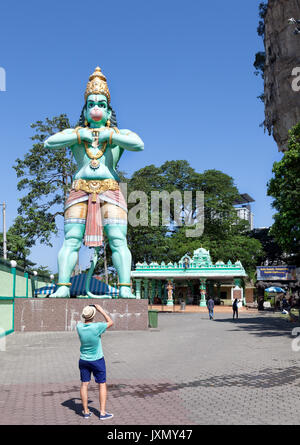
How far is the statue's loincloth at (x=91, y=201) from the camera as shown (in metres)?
18.0

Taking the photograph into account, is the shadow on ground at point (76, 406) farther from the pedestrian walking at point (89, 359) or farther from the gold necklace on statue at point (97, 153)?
the gold necklace on statue at point (97, 153)

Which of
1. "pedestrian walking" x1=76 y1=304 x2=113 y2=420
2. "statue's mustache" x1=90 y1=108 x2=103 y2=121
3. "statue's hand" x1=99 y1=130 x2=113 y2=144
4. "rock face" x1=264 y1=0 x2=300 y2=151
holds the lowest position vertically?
"pedestrian walking" x1=76 y1=304 x2=113 y2=420

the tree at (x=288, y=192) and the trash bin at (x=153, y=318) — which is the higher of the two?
the tree at (x=288, y=192)

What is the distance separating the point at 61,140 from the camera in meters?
17.8

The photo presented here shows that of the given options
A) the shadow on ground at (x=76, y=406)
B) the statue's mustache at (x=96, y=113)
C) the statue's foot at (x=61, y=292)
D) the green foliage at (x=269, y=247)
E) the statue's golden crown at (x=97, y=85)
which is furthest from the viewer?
the green foliage at (x=269, y=247)

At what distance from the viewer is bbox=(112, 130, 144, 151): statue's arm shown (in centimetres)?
1762

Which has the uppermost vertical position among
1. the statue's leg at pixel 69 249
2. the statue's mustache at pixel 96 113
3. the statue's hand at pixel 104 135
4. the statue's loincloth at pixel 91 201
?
the statue's mustache at pixel 96 113

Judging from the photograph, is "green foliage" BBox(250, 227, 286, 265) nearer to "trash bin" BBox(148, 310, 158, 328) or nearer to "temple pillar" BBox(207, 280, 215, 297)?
"temple pillar" BBox(207, 280, 215, 297)

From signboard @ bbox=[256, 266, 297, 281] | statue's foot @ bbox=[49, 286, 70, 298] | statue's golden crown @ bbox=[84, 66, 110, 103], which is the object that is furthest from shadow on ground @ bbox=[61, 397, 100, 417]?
signboard @ bbox=[256, 266, 297, 281]

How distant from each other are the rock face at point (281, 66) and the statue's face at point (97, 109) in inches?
1155

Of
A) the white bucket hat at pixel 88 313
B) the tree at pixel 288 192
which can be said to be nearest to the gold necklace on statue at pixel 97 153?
the tree at pixel 288 192

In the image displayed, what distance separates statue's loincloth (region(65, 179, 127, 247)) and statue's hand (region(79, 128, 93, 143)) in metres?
1.62

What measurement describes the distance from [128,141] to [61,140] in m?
2.57

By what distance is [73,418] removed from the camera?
6.11m
